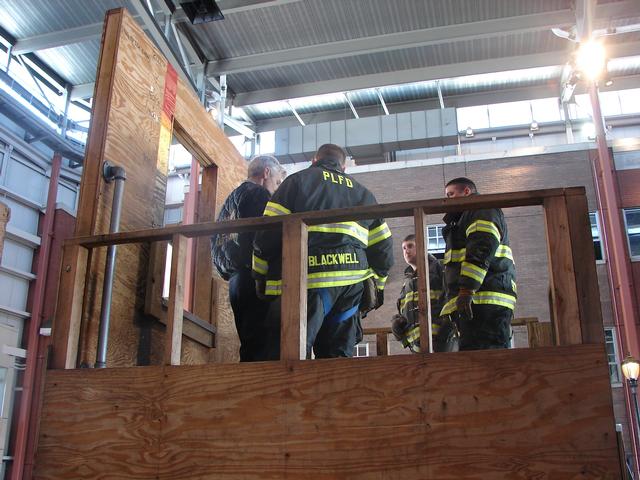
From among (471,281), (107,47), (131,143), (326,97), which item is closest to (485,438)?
(471,281)

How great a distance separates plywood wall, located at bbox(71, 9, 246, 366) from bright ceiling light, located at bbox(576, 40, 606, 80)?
9.55 meters

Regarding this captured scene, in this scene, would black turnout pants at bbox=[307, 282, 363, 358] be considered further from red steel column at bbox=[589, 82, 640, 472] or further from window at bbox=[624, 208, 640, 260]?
window at bbox=[624, 208, 640, 260]

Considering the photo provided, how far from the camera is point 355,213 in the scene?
407cm

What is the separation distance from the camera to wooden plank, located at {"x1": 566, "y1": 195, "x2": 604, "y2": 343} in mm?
3553

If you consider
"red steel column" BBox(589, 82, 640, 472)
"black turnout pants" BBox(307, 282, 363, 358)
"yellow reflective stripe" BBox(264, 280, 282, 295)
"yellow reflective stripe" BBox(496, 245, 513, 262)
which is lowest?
"black turnout pants" BBox(307, 282, 363, 358)

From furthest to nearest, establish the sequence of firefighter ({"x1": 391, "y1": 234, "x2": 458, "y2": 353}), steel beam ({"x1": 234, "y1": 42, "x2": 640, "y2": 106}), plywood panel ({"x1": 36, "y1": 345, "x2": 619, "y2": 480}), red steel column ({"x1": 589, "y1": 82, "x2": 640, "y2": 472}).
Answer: red steel column ({"x1": 589, "y1": 82, "x2": 640, "y2": 472}) → steel beam ({"x1": 234, "y1": 42, "x2": 640, "y2": 106}) → firefighter ({"x1": 391, "y1": 234, "x2": 458, "y2": 353}) → plywood panel ({"x1": 36, "y1": 345, "x2": 619, "y2": 480})

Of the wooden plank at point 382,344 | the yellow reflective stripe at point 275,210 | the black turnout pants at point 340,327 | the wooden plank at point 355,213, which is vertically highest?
the yellow reflective stripe at point 275,210

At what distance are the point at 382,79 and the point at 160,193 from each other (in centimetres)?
985

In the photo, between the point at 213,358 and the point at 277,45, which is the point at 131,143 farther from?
the point at 277,45

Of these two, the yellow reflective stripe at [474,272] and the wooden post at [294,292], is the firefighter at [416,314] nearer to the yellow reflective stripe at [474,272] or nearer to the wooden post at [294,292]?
the yellow reflective stripe at [474,272]

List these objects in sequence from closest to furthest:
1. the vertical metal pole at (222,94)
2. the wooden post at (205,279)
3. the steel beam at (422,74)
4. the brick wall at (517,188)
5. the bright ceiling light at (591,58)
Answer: the wooden post at (205,279) < the bright ceiling light at (591,58) < the vertical metal pole at (222,94) < the steel beam at (422,74) < the brick wall at (517,188)

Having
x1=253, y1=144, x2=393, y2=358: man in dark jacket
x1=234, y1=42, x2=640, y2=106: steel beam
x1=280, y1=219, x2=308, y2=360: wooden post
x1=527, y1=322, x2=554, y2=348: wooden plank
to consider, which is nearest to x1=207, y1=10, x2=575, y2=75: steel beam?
x1=234, y1=42, x2=640, y2=106: steel beam

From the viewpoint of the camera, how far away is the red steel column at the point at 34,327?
18562mm

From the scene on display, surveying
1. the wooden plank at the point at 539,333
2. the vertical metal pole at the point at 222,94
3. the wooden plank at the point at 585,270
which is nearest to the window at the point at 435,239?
the vertical metal pole at the point at 222,94
